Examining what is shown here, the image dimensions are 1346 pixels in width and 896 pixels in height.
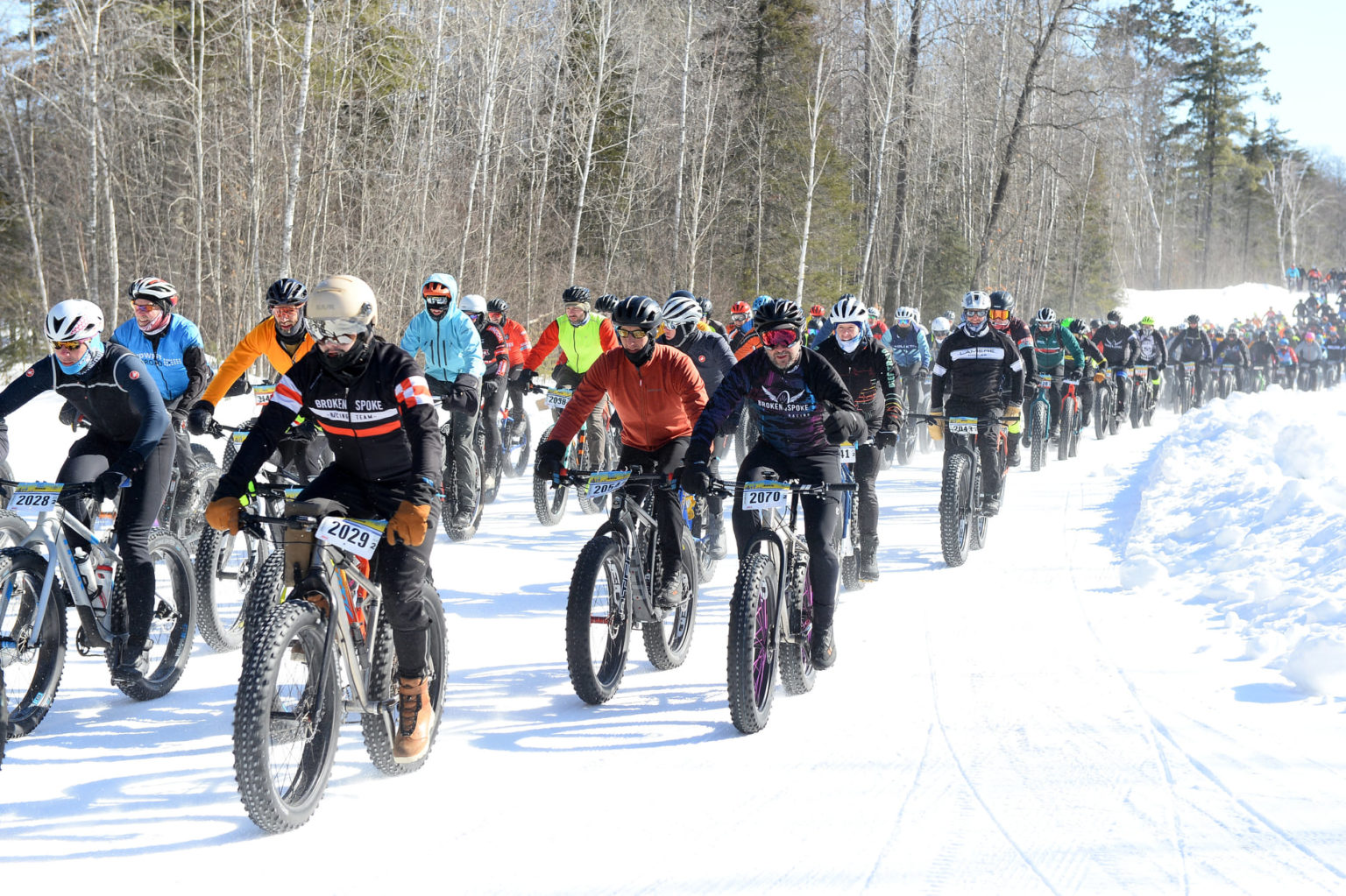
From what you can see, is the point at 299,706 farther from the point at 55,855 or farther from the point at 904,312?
the point at 904,312

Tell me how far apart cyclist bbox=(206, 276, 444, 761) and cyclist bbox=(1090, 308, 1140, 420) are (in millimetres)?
18989

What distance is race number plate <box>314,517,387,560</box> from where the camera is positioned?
4.13m

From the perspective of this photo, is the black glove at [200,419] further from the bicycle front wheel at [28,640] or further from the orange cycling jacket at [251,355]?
the bicycle front wheel at [28,640]

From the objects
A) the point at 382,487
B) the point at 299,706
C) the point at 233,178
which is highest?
the point at 233,178

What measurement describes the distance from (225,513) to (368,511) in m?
0.59

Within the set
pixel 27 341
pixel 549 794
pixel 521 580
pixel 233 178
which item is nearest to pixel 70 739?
pixel 549 794

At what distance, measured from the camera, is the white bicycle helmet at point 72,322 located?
17.8 ft

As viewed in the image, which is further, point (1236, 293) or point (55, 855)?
point (1236, 293)

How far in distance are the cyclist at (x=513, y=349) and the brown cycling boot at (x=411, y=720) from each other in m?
7.29

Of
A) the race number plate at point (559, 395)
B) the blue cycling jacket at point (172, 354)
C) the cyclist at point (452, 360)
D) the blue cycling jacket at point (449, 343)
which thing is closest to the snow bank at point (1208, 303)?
the race number plate at point (559, 395)

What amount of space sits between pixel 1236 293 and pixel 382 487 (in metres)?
76.2

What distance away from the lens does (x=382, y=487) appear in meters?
4.67

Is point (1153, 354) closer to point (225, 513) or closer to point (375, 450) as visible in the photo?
point (375, 450)

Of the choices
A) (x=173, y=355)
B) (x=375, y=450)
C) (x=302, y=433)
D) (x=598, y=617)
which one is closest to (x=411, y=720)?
(x=375, y=450)
